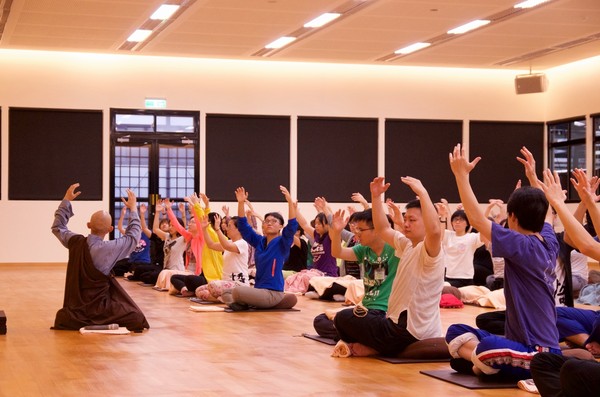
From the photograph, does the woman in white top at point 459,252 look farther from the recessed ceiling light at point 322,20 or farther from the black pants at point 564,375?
the black pants at point 564,375

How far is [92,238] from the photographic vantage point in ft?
25.6

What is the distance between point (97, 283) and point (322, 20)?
730 cm

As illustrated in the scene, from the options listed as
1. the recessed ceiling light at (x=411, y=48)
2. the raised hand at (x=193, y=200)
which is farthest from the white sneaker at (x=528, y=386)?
the recessed ceiling light at (x=411, y=48)

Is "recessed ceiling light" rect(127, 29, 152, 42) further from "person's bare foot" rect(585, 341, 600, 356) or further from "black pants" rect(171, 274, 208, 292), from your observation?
"person's bare foot" rect(585, 341, 600, 356)

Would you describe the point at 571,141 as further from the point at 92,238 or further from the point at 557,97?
the point at 92,238

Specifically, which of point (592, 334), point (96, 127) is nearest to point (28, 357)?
point (592, 334)

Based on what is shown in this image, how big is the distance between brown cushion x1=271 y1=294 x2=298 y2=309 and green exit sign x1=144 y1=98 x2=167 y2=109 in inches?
353

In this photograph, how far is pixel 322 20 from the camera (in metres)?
13.9

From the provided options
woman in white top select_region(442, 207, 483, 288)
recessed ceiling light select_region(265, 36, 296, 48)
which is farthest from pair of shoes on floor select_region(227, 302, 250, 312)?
recessed ceiling light select_region(265, 36, 296, 48)

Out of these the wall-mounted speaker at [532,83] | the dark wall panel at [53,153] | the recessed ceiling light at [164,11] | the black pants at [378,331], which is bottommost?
the black pants at [378,331]

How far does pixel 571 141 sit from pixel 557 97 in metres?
1.05

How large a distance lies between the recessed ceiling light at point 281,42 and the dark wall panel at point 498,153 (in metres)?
5.31

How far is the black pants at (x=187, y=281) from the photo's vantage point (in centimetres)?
1130

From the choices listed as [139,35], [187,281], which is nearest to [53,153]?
[139,35]
